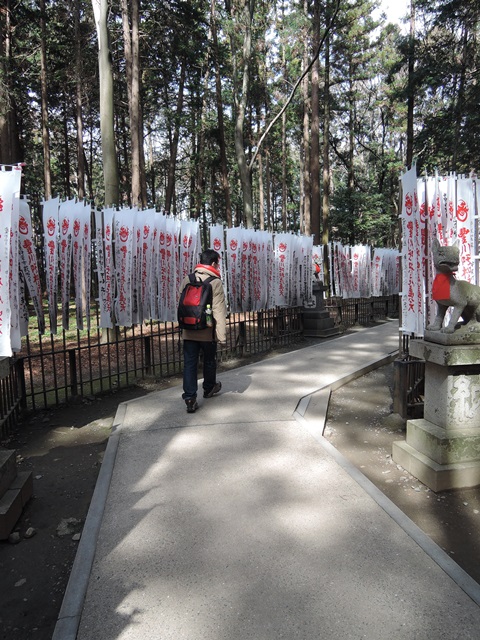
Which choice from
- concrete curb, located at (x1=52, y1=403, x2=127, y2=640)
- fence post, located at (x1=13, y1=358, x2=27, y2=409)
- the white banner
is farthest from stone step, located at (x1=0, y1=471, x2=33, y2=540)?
fence post, located at (x1=13, y1=358, x2=27, y2=409)

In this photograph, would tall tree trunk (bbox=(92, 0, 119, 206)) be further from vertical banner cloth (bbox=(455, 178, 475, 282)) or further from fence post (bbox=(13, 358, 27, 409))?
vertical banner cloth (bbox=(455, 178, 475, 282))

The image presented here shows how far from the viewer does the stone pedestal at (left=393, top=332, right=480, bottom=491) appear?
12.0ft

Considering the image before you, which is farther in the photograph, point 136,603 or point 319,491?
point 319,491

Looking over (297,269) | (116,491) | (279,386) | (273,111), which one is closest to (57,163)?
(273,111)

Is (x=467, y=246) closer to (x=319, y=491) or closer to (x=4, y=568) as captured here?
(x=319, y=491)

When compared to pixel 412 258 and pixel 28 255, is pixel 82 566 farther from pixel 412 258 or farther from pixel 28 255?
pixel 412 258

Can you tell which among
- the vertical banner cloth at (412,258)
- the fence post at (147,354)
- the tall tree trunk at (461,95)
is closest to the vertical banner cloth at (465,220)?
the vertical banner cloth at (412,258)

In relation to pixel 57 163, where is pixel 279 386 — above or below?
below

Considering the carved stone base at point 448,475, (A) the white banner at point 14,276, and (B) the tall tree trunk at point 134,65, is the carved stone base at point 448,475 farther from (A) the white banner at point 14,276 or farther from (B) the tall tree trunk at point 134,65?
(B) the tall tree trunk at point 134,65

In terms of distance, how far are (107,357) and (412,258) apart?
5.68m

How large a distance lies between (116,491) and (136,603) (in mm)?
1304

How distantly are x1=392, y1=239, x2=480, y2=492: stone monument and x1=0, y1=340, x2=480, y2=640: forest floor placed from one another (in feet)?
0.56

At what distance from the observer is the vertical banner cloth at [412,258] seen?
4914 millimetres

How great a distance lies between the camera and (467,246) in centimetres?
487
